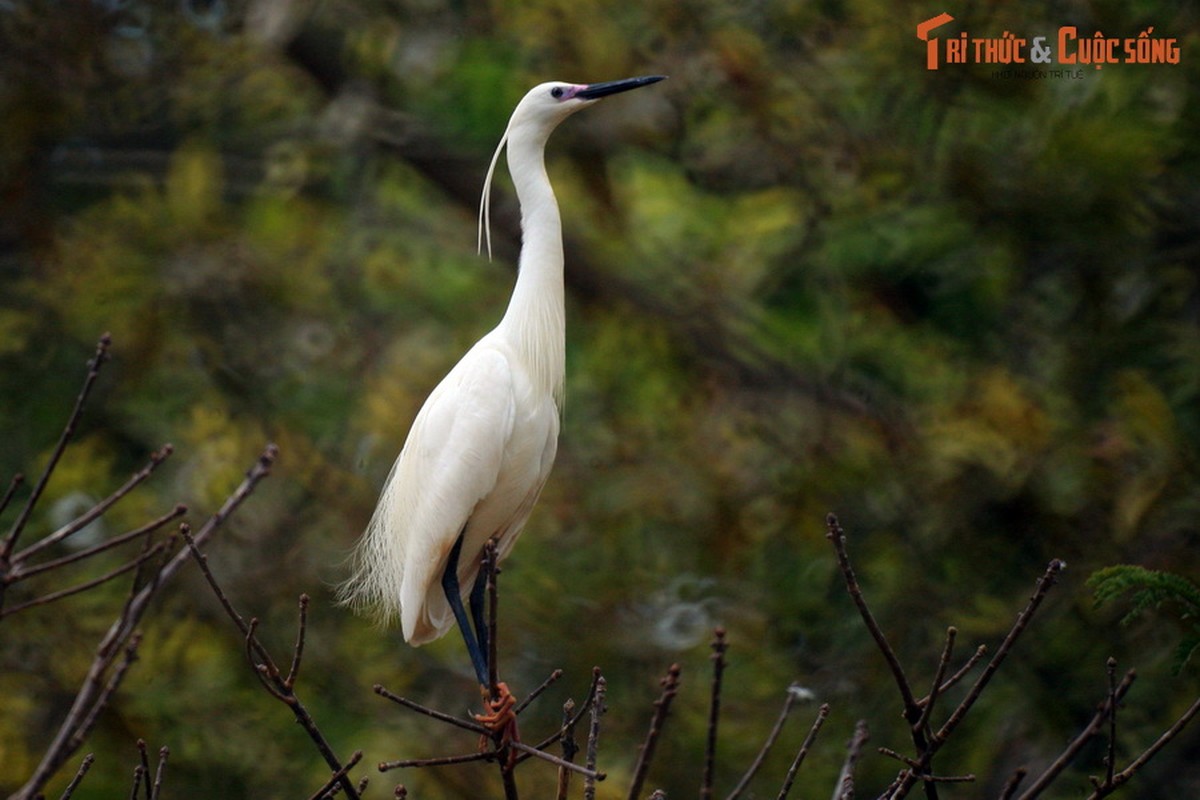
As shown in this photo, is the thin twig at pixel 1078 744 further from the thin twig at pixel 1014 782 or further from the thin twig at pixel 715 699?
the thin twig at pixel 715 699

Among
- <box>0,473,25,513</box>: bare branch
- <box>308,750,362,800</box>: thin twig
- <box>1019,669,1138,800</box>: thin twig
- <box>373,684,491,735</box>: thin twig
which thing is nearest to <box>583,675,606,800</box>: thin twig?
<box>373,684,491,735</box>: thin twig

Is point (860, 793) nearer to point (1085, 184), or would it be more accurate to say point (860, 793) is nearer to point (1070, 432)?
point (1070, 432)

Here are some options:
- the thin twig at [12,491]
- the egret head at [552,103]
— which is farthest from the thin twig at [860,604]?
the egret head at [552,103]

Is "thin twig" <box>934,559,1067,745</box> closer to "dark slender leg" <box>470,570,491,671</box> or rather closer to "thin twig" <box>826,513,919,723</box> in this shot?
"thin twig" <box>826,513,919,723</box>

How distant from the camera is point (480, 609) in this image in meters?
2.86

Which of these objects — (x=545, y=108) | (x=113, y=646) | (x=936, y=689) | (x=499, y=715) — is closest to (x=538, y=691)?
(x=499, y=715)

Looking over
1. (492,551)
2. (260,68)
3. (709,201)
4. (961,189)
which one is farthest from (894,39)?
(492,551)

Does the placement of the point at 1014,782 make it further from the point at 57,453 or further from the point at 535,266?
the point at 535,266

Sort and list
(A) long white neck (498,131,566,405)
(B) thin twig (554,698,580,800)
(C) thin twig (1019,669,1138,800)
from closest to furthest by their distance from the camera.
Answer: (C) thin twig (1019,669,1138,800) → (B) thin twig (554,698,580,800) → (A) long white neck (498,131,566,405)

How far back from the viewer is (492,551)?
5.63ft

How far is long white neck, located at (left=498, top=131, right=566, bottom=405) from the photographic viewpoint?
2807mm

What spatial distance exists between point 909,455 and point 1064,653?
0.79 metres

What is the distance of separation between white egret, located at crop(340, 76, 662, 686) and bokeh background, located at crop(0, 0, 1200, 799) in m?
1.54

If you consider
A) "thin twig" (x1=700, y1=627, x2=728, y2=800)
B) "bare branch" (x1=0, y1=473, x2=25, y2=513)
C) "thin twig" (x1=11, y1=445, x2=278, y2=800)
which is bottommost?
"thin twig" (x1=700, y1=627, x2=728, y2=800)
